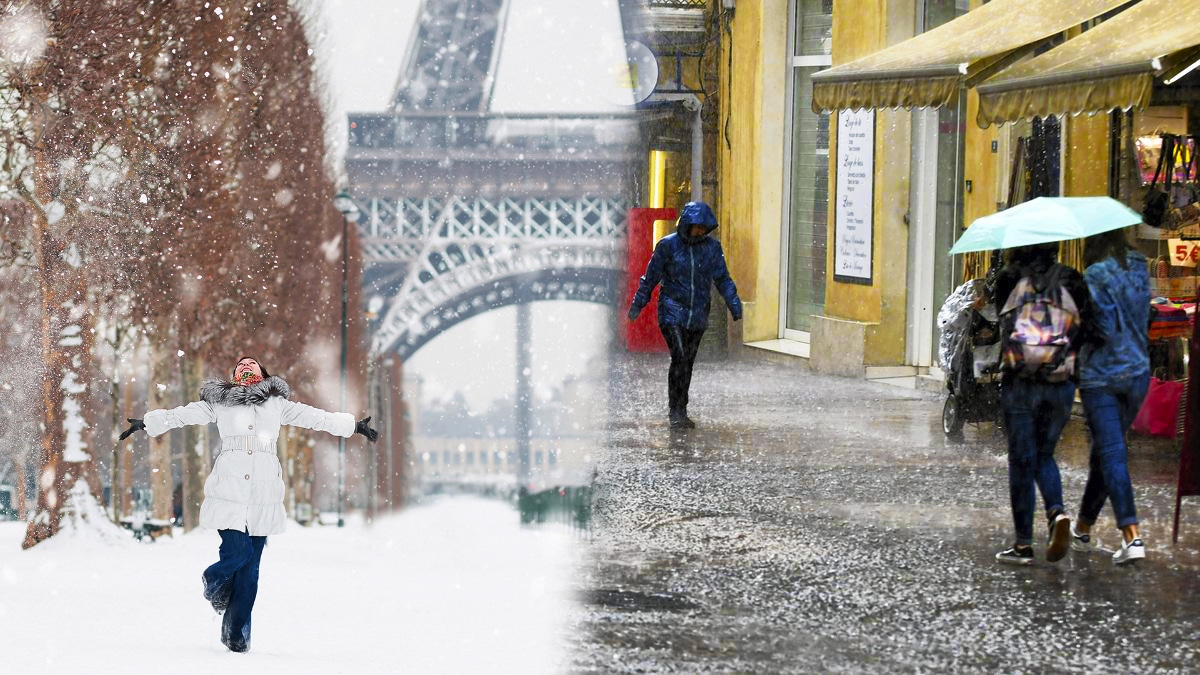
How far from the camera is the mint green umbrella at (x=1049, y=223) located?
6.29 meters

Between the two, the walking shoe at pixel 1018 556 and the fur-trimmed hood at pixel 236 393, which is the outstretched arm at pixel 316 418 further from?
the walking shoe at pixel 1018 556

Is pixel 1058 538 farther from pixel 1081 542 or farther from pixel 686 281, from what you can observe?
pixel 686 281

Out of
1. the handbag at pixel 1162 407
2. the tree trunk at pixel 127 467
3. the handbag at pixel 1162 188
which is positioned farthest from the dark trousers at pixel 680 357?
the tree trunk at pixel 127 467

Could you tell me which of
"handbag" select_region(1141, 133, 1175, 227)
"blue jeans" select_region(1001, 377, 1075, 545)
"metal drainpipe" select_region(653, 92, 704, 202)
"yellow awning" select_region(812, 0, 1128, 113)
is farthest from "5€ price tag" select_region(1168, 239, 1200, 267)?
"metal drainpipe" select_region(653, 92, 704, 202)

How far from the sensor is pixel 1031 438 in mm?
6367

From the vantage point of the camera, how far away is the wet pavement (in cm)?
511

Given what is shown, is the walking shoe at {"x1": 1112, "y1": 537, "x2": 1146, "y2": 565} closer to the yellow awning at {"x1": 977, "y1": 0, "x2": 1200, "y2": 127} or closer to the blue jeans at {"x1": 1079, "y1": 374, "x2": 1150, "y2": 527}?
the blue jeans at {"x1": 1079, "y1": 374, "x2": 1150, "y2": 527}

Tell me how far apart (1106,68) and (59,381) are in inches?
323

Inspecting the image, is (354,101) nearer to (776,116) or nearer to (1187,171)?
(776,116)

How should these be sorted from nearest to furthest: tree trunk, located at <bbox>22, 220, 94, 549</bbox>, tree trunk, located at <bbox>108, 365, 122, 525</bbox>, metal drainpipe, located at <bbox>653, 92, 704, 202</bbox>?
1. tree trunk, located at <bbox>22, 220, 94, 549</bbox>
2. tree trunk, located at <bbox>108, 365, 122, 525</bbox>
3. metal drainpipe, located at <bbox>653, 92, 704, 202</bbox>

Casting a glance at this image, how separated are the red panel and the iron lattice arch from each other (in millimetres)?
11526

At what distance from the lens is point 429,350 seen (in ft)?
105

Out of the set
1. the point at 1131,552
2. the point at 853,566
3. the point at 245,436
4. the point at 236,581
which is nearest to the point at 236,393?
the point at 245,436

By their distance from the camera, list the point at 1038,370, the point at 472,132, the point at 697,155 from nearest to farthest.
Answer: the point at 1038,370 → the point at 697,155 → the point at 472,132
